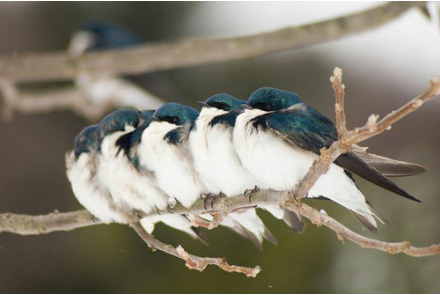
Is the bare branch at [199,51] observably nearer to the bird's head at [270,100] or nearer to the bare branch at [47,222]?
the bird's head at [270,100]

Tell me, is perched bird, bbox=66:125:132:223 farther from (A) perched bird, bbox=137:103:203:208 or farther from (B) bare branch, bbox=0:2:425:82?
(B) bare branch, bbox=0:2:425:82

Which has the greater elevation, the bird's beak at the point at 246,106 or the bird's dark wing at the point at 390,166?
the bird's beak at the point at 246,106

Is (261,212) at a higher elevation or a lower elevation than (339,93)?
lower

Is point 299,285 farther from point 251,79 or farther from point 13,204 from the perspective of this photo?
point 13,204

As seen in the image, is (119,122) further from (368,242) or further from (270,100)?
(368,242)

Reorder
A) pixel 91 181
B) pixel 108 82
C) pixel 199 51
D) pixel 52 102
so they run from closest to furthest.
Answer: pixel 91 181 → pixel 199 51 → pixel 52 102 → pixel 108 82

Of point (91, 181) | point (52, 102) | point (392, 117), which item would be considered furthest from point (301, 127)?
point (52, 102)

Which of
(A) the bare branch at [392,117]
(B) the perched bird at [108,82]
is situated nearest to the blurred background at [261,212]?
(B) the perched bird at [108,82]
